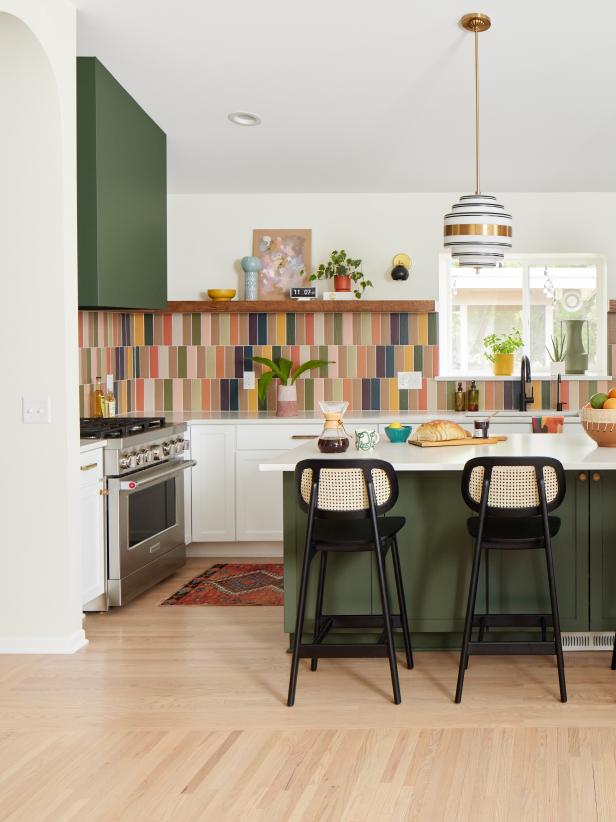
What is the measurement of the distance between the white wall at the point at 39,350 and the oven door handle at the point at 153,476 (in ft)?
2.06

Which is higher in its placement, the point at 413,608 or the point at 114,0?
the point at 114,0

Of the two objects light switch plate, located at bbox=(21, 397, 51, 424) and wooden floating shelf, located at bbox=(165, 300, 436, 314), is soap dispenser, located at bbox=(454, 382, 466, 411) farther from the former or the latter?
light switch plate, located at bbox=(21, 397, 51, 424)

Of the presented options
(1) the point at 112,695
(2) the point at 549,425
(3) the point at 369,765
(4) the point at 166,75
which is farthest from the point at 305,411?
(3) the point at 369,765

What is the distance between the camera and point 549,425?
483cm

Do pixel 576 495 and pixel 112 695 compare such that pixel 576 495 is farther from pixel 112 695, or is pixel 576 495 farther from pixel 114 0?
pixel 114 0

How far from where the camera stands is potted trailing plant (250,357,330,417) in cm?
612

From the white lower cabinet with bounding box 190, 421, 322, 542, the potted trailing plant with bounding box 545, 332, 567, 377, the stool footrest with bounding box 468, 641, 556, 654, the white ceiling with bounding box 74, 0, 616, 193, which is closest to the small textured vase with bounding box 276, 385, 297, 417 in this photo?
the white lower cabinet with bounding box 190, 421, 322, 542

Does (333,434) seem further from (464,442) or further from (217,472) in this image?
(217,472)

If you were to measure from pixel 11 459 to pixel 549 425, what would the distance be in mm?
2948

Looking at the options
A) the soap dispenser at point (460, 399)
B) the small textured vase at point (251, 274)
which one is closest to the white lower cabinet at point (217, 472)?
the small textured vase at point (251, 274)

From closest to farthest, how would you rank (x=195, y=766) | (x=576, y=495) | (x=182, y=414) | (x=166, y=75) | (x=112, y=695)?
(x=195, y=766) < (x=112, y=695) < (x=576, y=495) < (x=166, y=75) < (x=182, y=414)

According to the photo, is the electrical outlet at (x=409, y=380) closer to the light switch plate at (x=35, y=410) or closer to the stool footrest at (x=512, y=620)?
the stool footrest at (x=512, y=620)

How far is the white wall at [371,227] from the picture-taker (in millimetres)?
6551

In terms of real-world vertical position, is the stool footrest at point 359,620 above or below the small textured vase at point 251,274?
below
